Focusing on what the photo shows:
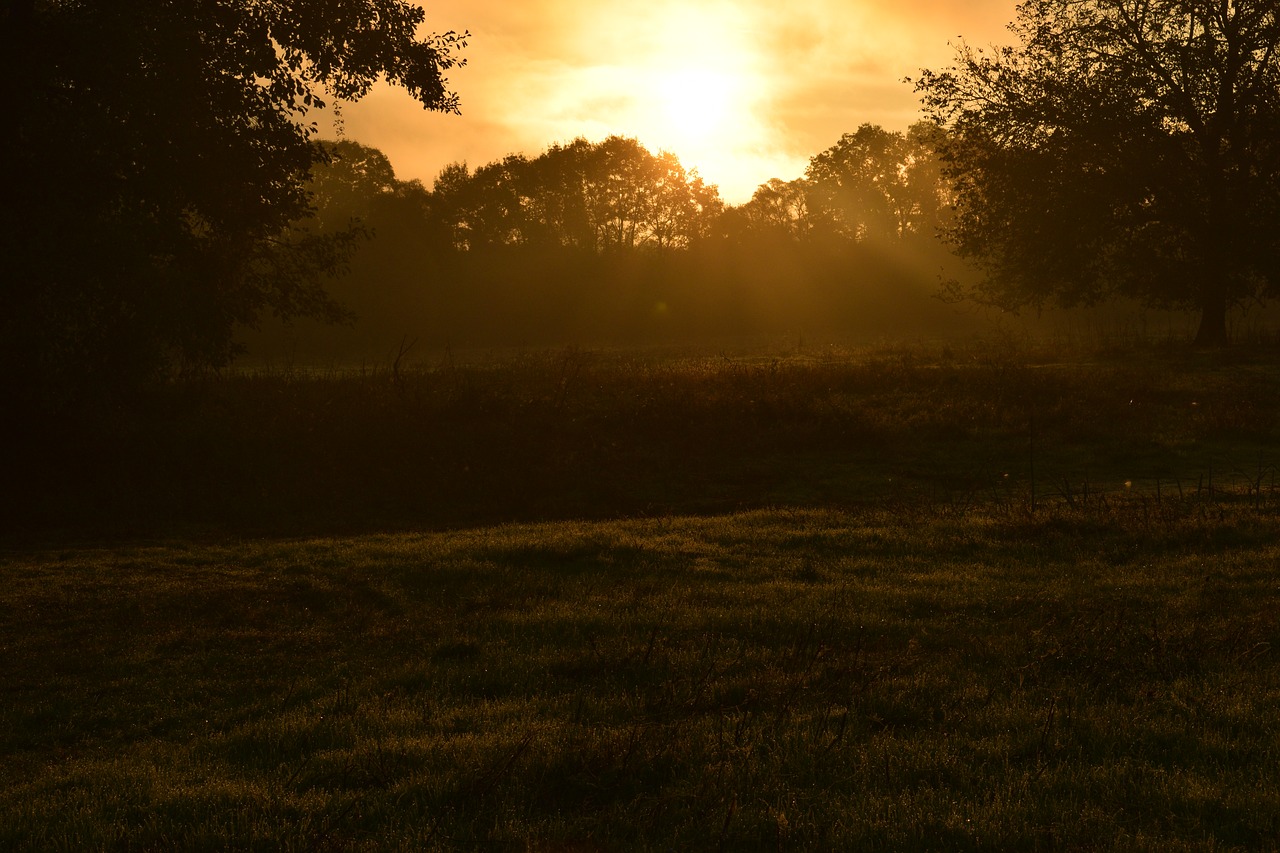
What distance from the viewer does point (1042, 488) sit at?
17531 mm

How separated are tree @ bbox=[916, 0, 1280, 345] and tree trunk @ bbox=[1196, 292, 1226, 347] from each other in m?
0.06

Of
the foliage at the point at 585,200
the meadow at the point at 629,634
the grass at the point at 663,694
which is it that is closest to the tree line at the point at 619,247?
the foliage at the point at 585,200

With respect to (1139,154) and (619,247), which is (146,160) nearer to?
(1139,154)

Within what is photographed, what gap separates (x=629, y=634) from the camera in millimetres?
8844

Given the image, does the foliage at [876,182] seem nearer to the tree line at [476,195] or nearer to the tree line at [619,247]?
the tree line at [619,247]

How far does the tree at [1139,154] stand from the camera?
3338 centimetres

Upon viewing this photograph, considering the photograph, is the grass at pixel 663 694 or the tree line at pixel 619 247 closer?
the grass at pixel 663 694

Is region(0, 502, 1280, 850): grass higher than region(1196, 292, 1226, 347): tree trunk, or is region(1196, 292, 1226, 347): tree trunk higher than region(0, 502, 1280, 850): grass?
region(1196, 292, 1226, 347): tree trunk

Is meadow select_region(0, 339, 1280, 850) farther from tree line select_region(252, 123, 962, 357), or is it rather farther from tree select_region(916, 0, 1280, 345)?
tree line select_region(252, 123, 962, 357)

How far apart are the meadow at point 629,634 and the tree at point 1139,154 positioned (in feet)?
46.6

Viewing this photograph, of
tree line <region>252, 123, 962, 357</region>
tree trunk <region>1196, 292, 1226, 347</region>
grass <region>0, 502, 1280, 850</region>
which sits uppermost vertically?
tree line <region>252, 123, 962, 357</region>

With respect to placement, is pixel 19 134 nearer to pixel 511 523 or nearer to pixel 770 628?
pixel 511 523

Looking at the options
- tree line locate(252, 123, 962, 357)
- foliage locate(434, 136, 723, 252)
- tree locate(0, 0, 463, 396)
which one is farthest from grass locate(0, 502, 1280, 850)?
foliage locate(434, 136, 723, 252)

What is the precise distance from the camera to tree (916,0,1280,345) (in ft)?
109
